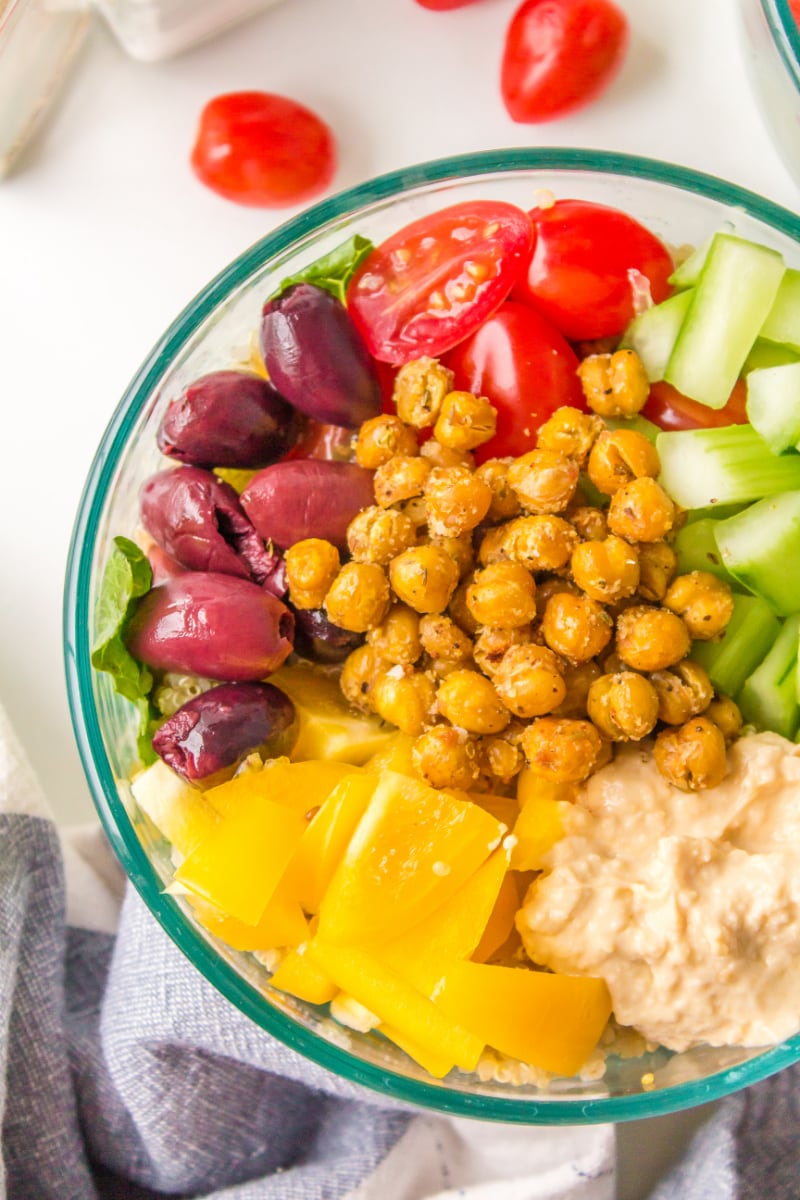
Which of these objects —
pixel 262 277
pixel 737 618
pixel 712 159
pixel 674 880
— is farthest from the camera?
pixel 712 159

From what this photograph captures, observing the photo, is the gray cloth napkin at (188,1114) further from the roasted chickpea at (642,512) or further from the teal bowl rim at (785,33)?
the teal bowl rim at (785,33)

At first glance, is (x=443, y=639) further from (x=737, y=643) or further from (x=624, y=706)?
(x=737, y=643)

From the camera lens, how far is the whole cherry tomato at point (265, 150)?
166 centimetres

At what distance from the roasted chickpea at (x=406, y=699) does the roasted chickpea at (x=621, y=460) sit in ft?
0.96

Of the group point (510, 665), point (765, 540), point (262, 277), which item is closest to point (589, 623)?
point (510, 665)

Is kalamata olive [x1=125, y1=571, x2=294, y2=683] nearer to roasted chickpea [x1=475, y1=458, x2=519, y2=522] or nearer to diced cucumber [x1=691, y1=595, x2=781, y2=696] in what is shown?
roasted chickpea [x1=475, y1=458, x2=519, y2=522]

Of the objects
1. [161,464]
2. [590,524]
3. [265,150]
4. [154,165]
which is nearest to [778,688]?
[590,524]

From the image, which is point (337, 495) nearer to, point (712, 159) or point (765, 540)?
point (765, 540)

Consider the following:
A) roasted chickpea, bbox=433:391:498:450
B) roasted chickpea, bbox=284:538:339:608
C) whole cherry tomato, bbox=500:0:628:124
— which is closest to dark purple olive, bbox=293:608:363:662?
roasted chickpea, bbox=284:538:339:608

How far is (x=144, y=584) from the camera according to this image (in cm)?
127

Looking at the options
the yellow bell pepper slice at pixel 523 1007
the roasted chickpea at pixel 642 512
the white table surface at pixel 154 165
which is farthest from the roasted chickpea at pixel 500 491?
the white table surface at pixel 154 165

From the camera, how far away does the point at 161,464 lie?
142cm

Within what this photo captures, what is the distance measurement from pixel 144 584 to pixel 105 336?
1.86 feet

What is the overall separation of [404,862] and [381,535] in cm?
35
